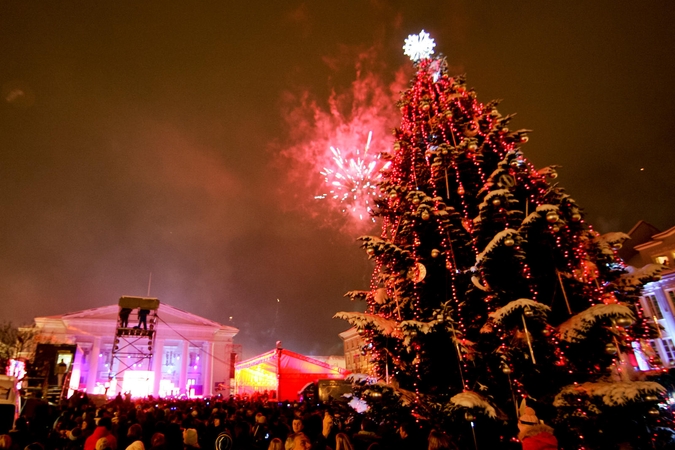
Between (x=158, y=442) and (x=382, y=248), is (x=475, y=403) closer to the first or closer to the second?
(x=382, y=248)

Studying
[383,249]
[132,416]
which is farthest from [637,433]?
[132,416]

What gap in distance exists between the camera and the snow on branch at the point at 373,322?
8.06m

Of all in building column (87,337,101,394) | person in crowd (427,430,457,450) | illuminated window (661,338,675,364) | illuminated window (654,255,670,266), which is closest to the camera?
person in crowd (427,430,457,450)

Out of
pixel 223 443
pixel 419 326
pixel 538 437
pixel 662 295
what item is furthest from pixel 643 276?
pixel 662 295

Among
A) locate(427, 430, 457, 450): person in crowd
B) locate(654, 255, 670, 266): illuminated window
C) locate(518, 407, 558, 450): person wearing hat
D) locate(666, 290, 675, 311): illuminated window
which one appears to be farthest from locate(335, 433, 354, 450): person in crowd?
locate(654, 255, 670, 266): illuminated window

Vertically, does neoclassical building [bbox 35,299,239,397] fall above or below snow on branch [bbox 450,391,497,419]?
above

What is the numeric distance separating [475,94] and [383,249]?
18.1 ft

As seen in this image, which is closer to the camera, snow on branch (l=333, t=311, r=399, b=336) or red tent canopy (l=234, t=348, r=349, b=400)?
snow on branch (l=333, t=311, r=399, b=336)

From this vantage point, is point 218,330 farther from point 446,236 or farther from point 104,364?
point 446,236

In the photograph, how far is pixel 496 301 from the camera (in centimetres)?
778

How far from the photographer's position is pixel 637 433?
692 cm

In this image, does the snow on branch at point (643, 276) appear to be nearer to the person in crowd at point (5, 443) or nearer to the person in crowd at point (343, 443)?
the person in crowd at point (343, 443)

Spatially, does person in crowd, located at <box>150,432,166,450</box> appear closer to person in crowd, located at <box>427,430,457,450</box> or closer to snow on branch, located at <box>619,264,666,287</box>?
person in crowd, located at <box>427,430,457,450</box>

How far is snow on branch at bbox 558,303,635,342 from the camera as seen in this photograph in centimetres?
621
